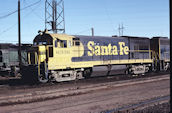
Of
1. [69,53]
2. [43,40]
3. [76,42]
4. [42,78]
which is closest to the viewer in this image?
[42,78]

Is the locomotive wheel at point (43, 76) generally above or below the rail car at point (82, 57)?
below

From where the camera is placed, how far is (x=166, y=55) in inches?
936

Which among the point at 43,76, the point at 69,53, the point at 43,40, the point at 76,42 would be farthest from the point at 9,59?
the point at 76,42

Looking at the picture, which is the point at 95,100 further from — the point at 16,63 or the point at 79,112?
the point at 16,63

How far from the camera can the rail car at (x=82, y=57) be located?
1522 centimetres

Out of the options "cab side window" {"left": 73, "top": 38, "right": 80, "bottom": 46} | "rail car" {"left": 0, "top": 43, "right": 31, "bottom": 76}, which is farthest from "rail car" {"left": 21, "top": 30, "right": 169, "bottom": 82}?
A: "rail car" {"left": 0, "top": 43, "right": 31, "bottom": 76}

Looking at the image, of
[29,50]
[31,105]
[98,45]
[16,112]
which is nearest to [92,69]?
[98,45]

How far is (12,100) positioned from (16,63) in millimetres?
15302

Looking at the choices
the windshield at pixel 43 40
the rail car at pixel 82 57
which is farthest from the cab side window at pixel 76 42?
the windshield at pixel 43 40

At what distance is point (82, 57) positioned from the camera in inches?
663

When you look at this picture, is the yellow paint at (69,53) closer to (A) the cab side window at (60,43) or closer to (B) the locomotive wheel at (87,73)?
(A) the cab side window at (60,43)

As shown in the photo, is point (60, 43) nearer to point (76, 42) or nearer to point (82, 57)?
point (76, 42)

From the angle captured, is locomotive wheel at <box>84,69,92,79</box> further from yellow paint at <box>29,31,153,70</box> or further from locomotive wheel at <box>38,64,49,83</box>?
locomotive wheel at <box>38,64,49,83</box>

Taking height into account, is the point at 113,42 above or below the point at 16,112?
above
